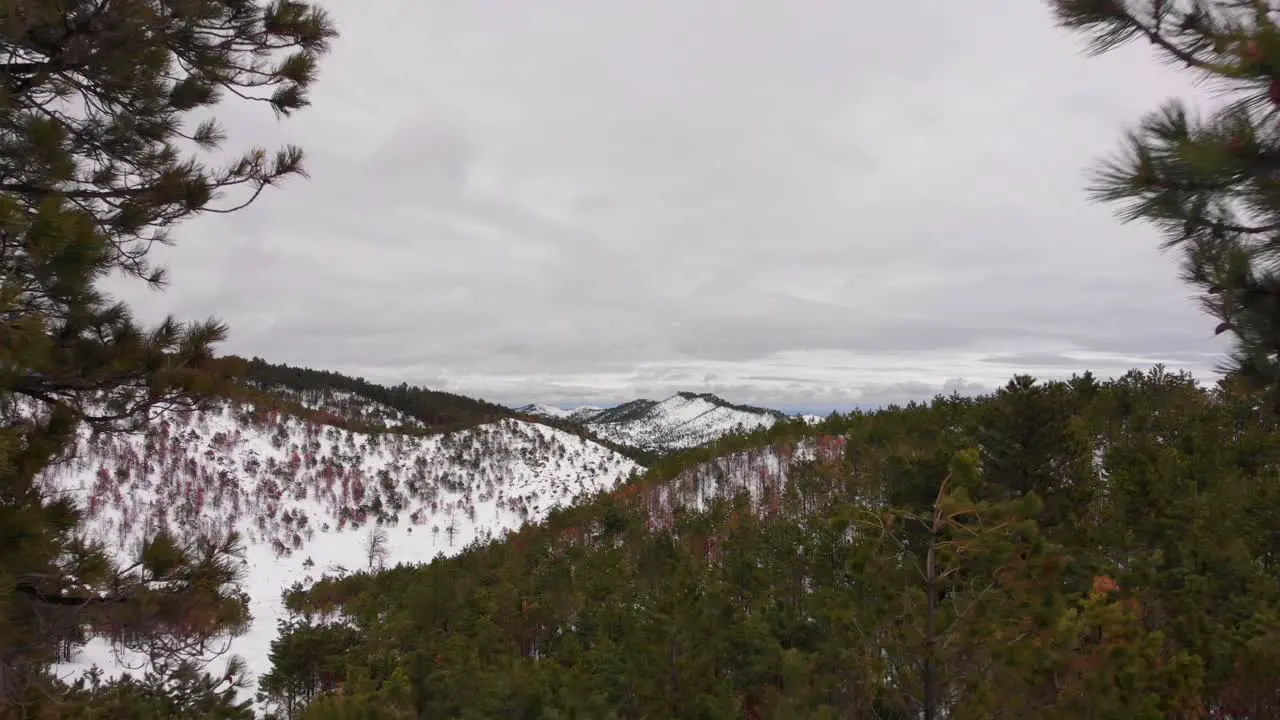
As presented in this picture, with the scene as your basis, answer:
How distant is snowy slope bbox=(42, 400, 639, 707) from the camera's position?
119 ft

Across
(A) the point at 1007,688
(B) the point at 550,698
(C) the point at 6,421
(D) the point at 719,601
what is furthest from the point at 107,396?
(D) the point at 719,601

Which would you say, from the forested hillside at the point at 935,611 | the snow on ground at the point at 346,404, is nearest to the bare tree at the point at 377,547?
the forested hillside at the point at 935,611

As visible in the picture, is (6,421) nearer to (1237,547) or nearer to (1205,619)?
(1205,619)

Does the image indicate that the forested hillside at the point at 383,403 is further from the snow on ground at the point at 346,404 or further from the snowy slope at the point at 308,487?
the snowy slope at the point at 308,487

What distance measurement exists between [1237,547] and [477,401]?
125 metres

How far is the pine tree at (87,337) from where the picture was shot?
3398 millimetres

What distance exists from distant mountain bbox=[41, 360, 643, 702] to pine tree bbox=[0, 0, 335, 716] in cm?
1772

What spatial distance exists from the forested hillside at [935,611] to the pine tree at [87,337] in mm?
2777

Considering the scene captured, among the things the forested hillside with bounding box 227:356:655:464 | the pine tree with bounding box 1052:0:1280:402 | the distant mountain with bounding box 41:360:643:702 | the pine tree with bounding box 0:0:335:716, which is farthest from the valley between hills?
the pine tree with bounding box 1052:0:1280:402

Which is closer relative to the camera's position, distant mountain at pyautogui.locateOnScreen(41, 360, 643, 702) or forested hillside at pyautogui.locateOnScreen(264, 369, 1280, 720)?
forested hillside at pyautogui.locateOnScreen(264, 369, 1280, 720)

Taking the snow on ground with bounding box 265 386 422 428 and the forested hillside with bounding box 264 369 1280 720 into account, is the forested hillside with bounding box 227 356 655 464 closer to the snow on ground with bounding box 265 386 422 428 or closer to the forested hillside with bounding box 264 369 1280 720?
the snow on ground with bounding box 265 386 422 428

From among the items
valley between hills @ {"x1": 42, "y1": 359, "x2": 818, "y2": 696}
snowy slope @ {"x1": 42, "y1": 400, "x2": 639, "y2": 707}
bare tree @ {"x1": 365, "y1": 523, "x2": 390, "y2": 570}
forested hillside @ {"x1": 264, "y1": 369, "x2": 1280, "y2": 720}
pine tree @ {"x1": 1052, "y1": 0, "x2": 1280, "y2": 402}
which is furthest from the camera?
bare tree @ {"x1": 365, "y1": 523, "x2": 390, "y2": 570}

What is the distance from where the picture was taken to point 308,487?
47.3 metres

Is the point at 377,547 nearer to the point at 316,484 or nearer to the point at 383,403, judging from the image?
the point at 316,484
